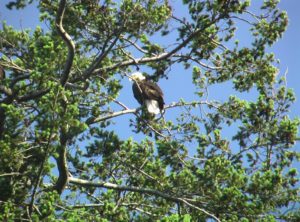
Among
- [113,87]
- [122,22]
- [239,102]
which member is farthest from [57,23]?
[239,102]

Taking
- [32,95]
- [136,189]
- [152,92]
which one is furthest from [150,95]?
[32,95]

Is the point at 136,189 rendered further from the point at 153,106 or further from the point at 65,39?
the point at 65,39

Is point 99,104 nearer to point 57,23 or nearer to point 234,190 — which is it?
point 57,23

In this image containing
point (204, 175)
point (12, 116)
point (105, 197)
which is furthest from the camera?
point (105, 197)

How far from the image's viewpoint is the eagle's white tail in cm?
1079

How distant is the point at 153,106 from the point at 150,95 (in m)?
0.31

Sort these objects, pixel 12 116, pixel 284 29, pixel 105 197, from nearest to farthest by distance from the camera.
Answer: pixel 12 116
pixel 284 29
pixel 105 197

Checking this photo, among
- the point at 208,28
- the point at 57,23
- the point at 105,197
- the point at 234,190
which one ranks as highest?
the point at 208,28

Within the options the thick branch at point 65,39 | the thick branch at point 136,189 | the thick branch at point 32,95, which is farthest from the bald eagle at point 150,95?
the thick branch at point 65,39

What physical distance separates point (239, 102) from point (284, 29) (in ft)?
5.83

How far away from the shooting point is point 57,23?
8344mm

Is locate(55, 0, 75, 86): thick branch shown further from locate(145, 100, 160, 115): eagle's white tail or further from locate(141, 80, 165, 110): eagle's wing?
locate(141, 80, 165, 110): eagle's wing

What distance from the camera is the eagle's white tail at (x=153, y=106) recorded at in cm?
1079

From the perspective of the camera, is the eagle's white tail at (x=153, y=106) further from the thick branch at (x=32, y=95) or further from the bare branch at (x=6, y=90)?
the bare branch at (x=6, y=90)
